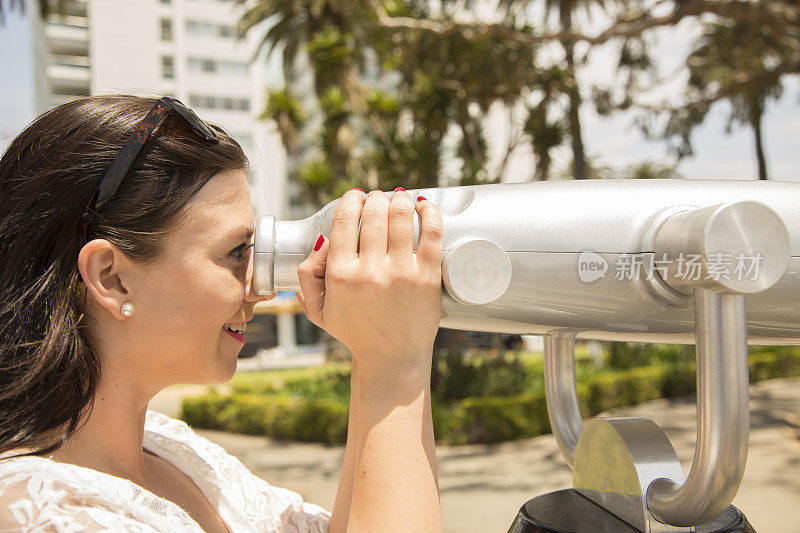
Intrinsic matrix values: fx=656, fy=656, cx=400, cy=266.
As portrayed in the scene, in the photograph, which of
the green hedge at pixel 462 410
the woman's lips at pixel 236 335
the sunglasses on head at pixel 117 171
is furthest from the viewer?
the green hedge at pixel 462 410

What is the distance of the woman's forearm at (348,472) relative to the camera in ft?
3.42

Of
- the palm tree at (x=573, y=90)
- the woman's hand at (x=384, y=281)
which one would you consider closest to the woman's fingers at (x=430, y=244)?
the woman's hand at (x=384, y=281)

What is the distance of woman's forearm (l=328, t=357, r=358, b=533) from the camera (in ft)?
3.42

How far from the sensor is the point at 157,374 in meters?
Result: 0.97

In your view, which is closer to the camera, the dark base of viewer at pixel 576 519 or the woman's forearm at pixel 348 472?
the dark base of viewer at pixel 576 519

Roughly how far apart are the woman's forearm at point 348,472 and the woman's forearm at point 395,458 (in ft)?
0.84

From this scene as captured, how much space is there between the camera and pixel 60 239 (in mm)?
882

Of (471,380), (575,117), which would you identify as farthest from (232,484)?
(575,117)

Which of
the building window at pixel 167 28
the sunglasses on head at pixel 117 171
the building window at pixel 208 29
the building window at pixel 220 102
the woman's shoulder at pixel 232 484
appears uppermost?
the building window at pixel 208 29

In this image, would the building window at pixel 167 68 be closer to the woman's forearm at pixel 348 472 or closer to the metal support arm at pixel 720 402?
A: the woman's forearm at pixel 348 472

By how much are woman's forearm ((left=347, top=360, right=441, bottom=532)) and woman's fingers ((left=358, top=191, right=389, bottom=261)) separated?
0.14 meters

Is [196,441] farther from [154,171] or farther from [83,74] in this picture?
[83,74]

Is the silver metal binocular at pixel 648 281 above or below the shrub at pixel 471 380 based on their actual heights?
above

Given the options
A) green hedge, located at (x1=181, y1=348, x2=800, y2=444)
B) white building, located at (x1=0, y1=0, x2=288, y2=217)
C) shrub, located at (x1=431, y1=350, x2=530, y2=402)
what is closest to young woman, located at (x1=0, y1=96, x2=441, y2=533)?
green hedge, located at (x1=181, y1=348, x2=800, y2=444)
